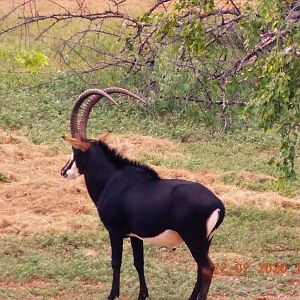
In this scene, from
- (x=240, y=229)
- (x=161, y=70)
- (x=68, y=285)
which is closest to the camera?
(x=68, y=285)

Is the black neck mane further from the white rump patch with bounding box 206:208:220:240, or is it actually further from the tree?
the tree

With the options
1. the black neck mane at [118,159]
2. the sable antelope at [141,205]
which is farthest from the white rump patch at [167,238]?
the black neck mane at [118,159]

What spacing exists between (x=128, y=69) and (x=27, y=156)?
3.42 m

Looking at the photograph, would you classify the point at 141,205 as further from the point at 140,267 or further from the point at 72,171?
the point at 72,171

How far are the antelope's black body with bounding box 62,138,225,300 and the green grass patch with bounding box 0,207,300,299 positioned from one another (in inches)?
24.2

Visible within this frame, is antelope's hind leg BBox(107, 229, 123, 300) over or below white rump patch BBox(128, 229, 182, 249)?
below

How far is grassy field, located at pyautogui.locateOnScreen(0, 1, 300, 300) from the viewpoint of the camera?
7941 millimetres

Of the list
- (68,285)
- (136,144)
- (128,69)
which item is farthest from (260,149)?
(68,285)

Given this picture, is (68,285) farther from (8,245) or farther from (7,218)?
(7,218)

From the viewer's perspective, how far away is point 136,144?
13406 millimetres

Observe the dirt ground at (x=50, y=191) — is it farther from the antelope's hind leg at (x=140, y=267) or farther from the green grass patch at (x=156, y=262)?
the antelope's hind leg at (x=140, y=267)
